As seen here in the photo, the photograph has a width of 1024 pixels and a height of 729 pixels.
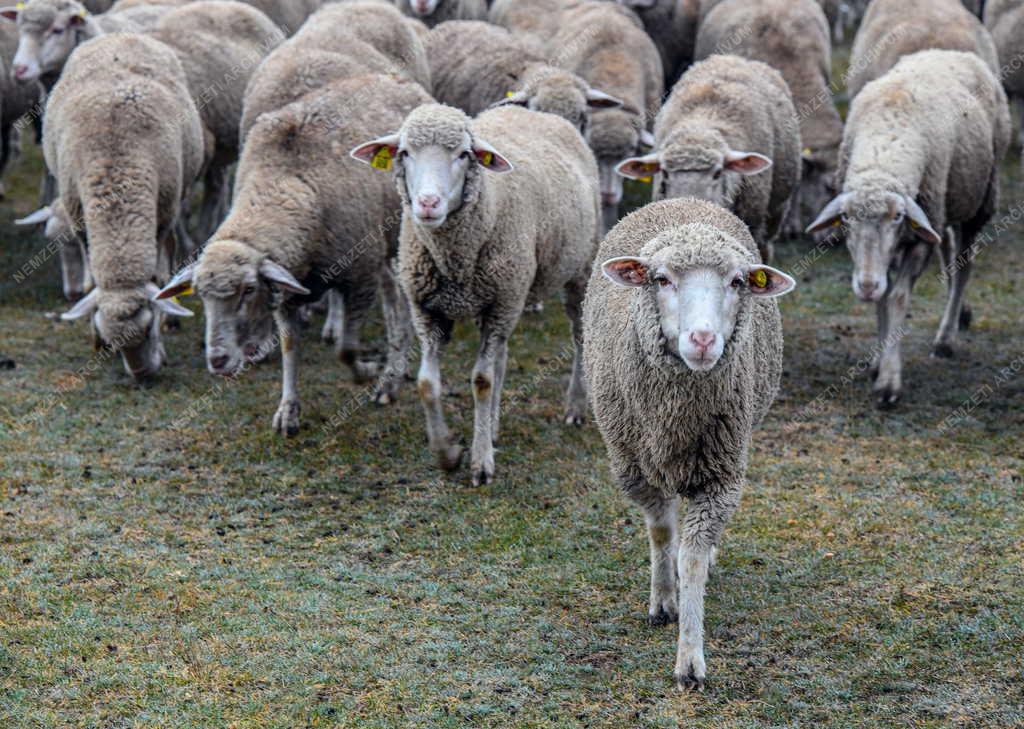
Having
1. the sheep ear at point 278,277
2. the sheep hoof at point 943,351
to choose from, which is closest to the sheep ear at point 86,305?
the sheep ear at point 278,277

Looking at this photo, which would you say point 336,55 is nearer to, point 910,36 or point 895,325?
point 895,325

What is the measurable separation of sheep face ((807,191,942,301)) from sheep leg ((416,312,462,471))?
7.50ft

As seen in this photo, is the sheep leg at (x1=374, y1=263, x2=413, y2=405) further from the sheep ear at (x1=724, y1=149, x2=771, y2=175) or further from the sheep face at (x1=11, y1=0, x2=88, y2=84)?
the sheep face at (x1=11, y1=0, x2=88, y2=84)

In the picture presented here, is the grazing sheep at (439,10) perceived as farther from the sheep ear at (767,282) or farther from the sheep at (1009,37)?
the sheep ear at (767,282)

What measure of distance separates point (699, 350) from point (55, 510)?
3660 millimetres

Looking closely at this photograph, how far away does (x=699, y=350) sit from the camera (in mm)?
4262

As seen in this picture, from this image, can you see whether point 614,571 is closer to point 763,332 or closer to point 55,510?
point 763,332

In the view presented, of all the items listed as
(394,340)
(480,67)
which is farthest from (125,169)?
(480,67)

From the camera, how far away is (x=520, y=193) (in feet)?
22.7

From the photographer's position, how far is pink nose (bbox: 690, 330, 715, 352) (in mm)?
4250

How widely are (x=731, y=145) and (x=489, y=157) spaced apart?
7.59 feet

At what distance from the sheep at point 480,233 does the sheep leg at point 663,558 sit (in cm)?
178

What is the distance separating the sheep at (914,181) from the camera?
298 inches

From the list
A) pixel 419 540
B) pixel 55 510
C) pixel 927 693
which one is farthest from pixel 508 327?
pixel 927 693
